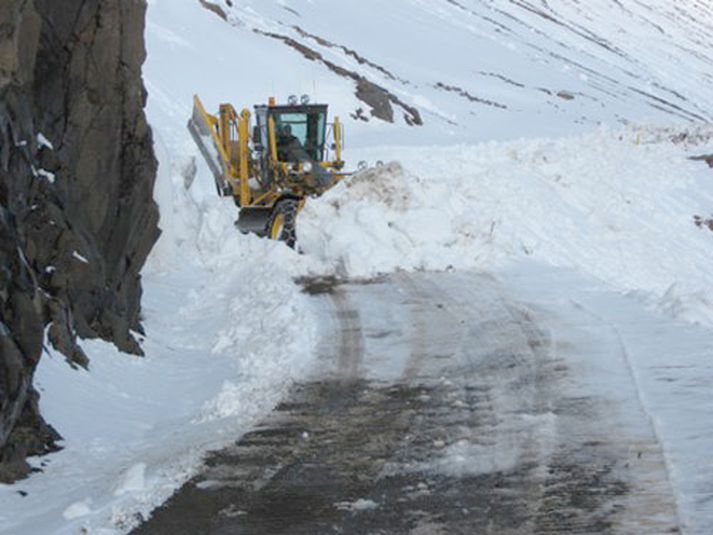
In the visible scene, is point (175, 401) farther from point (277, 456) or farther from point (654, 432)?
point (654, 432)

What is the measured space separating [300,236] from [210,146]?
5.56m

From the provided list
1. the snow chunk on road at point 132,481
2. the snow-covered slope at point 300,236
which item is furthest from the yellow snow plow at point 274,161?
the snow chunk on road at point 132,481

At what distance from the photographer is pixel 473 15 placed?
105250 mm

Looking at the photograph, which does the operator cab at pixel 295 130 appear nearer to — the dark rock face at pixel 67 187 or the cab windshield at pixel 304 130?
the cab windshield at pixel 304 130

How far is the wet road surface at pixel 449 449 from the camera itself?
21.8ft

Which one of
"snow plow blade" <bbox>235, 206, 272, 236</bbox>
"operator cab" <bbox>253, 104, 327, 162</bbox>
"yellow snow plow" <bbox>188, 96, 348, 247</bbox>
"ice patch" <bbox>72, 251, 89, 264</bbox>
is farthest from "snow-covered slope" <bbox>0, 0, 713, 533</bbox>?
"operator cab" <bbox>253, 104, 327, 162</bbox>

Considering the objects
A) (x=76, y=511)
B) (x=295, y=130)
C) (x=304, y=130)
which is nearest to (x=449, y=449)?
(x=76, y=511)

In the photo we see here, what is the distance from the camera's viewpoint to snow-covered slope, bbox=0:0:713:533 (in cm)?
866

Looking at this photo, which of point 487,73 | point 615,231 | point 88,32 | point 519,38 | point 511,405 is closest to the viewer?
point 511,405

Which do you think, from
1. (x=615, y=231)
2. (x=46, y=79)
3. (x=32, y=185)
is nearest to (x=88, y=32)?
(x=46, y=79)

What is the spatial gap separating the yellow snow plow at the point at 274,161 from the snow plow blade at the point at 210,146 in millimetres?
20

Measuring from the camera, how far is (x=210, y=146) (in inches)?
938

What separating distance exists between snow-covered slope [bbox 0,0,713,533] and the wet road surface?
1.26ft

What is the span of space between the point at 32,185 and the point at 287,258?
8.78 m
